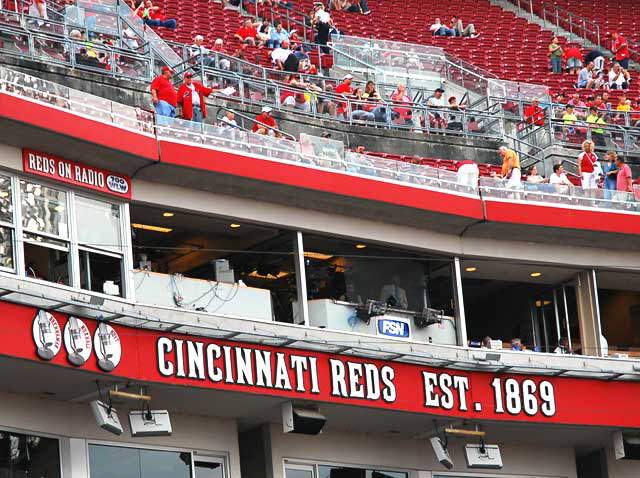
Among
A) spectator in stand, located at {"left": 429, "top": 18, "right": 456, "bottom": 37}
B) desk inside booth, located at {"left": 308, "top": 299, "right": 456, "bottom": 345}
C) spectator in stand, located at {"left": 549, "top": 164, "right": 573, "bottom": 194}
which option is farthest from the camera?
spectator in stand, located at {"left": 429, "top": 18, "right": 456, "bottom": 37}

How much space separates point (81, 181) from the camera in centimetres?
1989

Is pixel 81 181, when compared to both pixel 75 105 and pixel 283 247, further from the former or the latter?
pixel 283 247

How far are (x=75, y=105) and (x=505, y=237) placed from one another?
764cm

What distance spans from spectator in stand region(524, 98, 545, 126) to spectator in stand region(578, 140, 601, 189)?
7.46 feet

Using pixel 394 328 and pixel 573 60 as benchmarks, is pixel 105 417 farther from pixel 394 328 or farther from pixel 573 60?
pixel 573 60

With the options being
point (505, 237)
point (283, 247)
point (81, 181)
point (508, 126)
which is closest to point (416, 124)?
point (508, 126)

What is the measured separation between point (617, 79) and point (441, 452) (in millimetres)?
14827

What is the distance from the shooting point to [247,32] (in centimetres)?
3048

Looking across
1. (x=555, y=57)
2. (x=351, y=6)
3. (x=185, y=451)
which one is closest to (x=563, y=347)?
(x=185, y=451)

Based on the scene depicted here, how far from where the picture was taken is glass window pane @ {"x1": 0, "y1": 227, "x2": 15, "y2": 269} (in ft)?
61.7

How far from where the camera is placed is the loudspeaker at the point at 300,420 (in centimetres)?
2044

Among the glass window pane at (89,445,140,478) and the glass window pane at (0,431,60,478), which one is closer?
the glass window pane at (0,431,60,478)

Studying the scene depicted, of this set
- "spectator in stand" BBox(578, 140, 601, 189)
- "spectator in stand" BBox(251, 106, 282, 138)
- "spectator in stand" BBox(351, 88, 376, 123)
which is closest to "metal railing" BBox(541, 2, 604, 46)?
"spectator in stand" BBox(578, 140, 601, 189)

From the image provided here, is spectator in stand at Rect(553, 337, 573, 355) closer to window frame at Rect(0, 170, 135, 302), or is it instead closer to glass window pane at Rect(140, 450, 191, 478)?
glass window pane at Rect(140, 450, 191, 478)
